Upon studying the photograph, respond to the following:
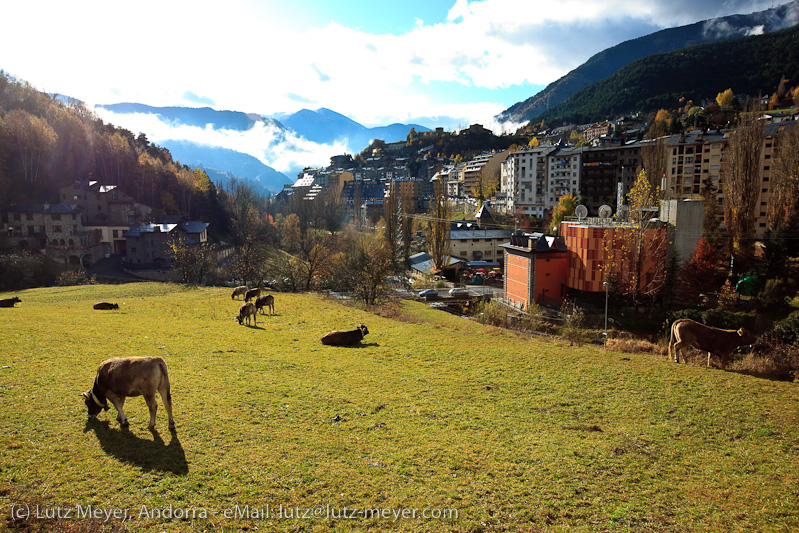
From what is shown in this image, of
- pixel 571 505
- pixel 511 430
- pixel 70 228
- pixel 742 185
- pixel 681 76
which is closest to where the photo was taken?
pixel 571 505

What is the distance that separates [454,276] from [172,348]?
51.0m

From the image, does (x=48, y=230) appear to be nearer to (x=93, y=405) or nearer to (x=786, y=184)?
(x=93, y=405)

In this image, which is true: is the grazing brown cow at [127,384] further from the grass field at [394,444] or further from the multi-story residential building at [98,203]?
the multi-story residential building at [98,203]

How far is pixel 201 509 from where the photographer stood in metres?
6.75

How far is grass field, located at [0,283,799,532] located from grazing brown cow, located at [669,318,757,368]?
4.12ft

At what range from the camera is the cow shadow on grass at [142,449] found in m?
7.71

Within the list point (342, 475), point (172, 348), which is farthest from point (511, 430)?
point (172, 348)

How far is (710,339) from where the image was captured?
647 inches

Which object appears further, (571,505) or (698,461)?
(698,461)

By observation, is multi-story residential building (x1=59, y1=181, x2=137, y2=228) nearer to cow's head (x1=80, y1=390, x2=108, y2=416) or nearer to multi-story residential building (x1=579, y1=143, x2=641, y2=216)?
cow's head (x1=80, y1=390, x2=108, y2=416)

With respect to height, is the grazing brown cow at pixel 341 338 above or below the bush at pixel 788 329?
above

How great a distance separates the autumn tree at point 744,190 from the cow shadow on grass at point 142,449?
180 feet

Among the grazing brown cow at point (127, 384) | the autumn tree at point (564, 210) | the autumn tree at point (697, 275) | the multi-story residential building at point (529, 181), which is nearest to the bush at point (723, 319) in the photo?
the autumn tree at point (697, 275)

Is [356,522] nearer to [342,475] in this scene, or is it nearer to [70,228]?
Answer: [342,475]
